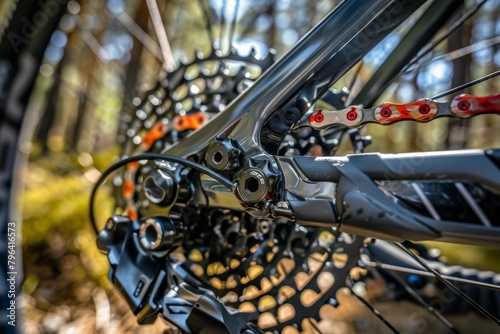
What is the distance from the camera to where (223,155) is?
0.57 metres

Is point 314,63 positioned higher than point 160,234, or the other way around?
point 314,63

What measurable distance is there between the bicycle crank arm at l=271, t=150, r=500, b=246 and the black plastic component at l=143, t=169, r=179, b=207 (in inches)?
7.3

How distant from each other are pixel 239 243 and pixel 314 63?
1.00 ft

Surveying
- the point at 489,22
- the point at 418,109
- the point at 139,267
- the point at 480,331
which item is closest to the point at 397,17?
the point at 418,109

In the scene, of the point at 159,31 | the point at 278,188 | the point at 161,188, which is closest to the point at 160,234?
the point at 161,188

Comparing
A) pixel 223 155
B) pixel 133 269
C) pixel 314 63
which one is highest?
pixel 314 63

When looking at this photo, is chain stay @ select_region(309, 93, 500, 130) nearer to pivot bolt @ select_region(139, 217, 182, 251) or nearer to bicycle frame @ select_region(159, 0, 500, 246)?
bicycle frame @ select_region(159, 0, 500, 246)

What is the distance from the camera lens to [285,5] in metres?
2.38

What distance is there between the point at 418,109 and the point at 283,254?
12.4 inches

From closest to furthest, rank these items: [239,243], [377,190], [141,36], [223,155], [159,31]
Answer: [377,190], [223,155], [239,243], [159,31], [141,36]

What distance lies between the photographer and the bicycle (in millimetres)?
444

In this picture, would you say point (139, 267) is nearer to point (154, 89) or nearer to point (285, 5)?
point (154, 89)

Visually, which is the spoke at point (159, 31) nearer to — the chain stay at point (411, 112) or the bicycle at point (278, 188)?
the bicycle at point (278, 188)

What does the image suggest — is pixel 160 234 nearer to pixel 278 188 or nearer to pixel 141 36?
pixel 278 188
